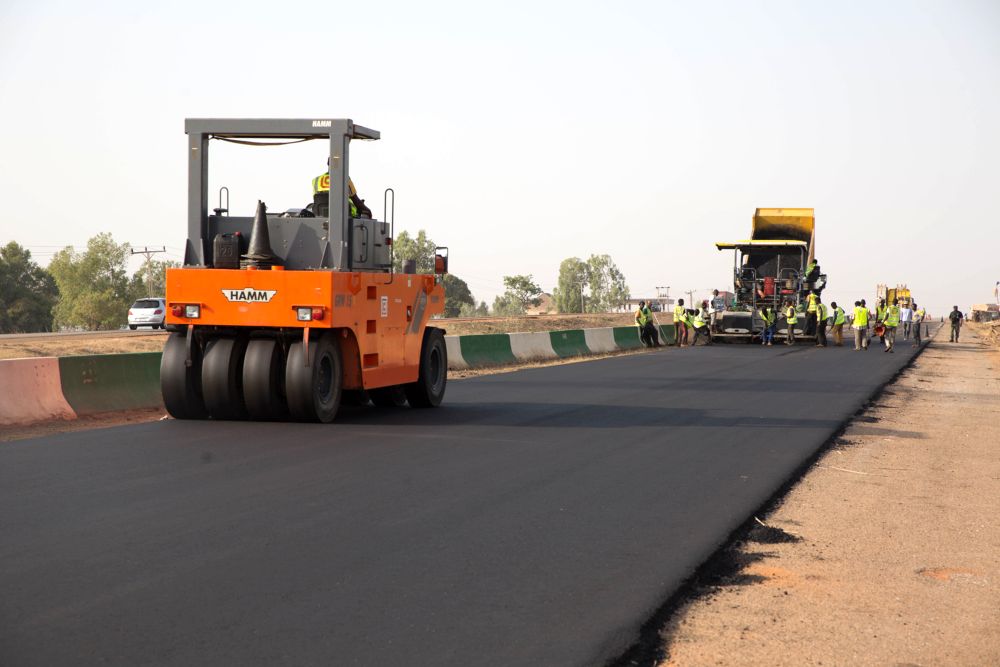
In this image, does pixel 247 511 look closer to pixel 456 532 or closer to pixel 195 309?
pixel 456 532

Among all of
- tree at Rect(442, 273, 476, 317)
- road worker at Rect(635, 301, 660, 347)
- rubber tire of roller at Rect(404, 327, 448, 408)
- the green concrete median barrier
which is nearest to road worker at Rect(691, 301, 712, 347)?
road worker at Rect(635, 301, 660, 347)

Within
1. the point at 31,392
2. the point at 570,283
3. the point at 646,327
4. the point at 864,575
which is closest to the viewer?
the point at 864,575

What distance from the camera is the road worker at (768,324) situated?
1417 inches

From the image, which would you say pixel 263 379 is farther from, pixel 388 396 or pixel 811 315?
pixel 811 315

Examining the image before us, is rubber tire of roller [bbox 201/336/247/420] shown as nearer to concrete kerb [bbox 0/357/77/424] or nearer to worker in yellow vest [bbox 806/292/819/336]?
concrete kerb [bbox 0/357/77/424]

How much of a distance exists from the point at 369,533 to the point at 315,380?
17.2 ft

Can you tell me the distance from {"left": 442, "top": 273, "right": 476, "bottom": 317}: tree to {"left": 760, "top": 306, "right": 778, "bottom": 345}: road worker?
74.0 m

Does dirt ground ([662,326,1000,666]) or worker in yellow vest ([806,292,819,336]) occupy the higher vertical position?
worker in yellow vest ([806,292,819,336])

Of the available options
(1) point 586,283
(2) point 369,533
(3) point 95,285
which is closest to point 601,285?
(1) point 586,283

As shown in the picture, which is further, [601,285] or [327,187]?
[601,285]

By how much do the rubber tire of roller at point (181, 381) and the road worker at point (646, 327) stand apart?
23914mm

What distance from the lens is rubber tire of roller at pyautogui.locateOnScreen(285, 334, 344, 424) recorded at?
37.8 feet

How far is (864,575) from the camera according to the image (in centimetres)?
599

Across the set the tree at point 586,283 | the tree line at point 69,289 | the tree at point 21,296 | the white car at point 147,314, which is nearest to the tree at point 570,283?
the tree at point 586,283
